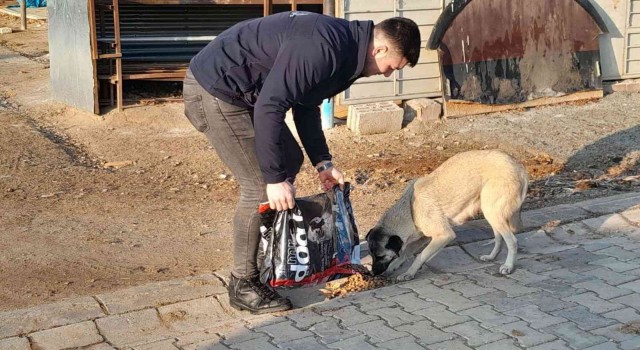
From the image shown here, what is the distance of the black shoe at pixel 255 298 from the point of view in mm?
5191

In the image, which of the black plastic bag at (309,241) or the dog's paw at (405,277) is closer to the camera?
the black plastic bag at (309,241)

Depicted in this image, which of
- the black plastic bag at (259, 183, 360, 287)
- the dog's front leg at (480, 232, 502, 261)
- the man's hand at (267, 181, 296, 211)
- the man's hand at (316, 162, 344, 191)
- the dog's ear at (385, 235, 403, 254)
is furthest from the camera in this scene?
the dog's front leg at (480, 232, 502, 261)

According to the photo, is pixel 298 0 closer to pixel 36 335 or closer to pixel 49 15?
pixel 49 15

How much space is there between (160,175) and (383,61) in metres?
4.92

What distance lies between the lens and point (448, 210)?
6.12m

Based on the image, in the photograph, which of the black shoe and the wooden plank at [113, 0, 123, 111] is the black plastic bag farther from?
the wooden plank at [113, 0, 123, 111]

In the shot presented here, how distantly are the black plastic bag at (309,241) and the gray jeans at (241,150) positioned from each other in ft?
0.25

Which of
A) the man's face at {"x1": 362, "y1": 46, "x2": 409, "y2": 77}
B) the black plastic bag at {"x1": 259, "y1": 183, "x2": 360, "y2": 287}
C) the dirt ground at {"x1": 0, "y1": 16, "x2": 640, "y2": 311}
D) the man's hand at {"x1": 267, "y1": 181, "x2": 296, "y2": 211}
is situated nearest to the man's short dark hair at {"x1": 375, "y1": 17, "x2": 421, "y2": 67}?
the man's face at {"x1": 362, "y1": 46, "x2": 409, "y2": 77}

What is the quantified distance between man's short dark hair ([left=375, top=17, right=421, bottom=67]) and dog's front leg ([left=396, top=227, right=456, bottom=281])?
167 centimetres

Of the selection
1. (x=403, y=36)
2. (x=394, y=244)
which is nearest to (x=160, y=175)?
(x=394, y=244)

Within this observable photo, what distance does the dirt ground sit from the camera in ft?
20.7

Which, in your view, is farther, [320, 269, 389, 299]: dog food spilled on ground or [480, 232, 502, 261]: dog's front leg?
[480, 232, 502, 261]: dog's front leg

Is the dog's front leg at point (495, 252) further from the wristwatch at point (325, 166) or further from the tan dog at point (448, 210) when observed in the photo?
the wristwatch at point (325, 166)

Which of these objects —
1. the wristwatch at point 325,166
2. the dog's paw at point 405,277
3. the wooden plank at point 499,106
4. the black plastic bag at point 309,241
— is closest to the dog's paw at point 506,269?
the dog's paw at point 405,277
